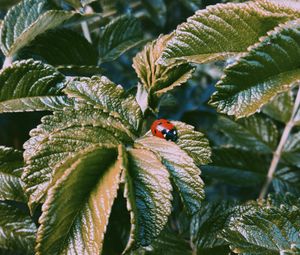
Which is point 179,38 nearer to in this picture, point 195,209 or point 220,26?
point 220,26

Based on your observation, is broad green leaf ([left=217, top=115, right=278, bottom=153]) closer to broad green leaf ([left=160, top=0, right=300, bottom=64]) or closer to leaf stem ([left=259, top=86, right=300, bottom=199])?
leaf stem ([left=259, top=86, right=300, bottom=199])

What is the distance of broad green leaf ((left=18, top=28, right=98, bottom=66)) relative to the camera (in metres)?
1.34

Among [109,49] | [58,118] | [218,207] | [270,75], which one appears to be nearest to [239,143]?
[218,207]

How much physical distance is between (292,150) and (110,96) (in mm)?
737

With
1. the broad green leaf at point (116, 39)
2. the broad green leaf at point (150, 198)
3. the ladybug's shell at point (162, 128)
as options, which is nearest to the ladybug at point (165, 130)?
the ladybug's shell at point (162, 128)

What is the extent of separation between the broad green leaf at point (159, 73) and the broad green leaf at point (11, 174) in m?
0.34

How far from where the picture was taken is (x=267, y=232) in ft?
3.31

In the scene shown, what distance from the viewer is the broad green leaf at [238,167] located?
149 cm

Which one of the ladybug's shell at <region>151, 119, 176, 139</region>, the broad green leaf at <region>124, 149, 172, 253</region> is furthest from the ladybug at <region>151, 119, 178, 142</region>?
the broad green leaf at <region>124, 149, 172, 253</region>

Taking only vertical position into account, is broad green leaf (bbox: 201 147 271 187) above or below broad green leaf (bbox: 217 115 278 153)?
below

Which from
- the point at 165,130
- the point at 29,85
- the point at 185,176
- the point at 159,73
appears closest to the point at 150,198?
the point at 185,176

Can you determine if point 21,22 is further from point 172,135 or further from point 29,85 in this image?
point 172,135

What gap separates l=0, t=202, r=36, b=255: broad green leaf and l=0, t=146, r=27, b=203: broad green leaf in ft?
0.16

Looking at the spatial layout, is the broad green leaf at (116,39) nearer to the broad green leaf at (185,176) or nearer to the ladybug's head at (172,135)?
the ladybug's head at (172,135)
